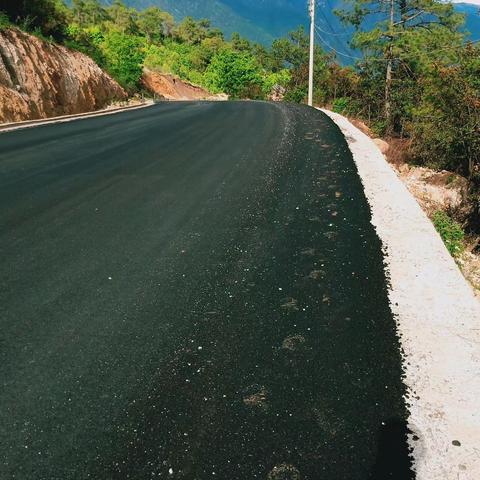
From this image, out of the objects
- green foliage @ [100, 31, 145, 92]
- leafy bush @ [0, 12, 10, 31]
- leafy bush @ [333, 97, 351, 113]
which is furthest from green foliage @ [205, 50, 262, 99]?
leafy bush @ [0, 12, 10, 31]

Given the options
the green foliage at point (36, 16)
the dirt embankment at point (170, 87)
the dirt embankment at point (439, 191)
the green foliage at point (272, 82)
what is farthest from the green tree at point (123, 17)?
the dirt embankment at point (439, 191)

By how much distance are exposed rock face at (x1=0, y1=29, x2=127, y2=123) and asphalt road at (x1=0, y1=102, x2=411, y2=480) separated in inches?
356

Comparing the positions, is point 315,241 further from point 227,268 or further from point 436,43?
point 436,43

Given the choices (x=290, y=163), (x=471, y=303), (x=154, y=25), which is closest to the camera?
(x=471, y=303)

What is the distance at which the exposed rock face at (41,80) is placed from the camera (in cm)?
1214

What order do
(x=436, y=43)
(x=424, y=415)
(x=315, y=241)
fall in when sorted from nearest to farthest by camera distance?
(x=424, y=415) < (x=315, y=241) < (x=436, y=43)

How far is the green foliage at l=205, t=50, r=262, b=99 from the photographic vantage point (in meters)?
45.7

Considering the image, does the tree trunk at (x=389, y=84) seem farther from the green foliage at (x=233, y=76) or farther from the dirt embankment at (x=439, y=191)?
the green foliage at (x=233, y=76)

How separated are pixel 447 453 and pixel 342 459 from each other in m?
0.40

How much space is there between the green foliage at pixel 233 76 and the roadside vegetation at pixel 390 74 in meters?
0.11

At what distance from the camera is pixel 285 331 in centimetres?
225

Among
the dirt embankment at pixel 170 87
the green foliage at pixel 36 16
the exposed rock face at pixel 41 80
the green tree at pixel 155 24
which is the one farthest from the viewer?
the green tree at pixel 155 24

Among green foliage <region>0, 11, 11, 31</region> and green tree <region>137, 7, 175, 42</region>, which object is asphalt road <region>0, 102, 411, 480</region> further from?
green tree <region>137, 7, 175, 42</region>

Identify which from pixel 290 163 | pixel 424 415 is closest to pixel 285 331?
pixel 424 415
